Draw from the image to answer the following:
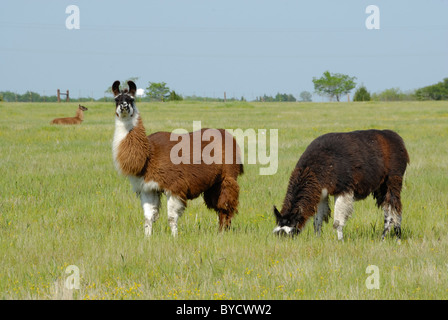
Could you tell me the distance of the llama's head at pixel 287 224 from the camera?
679 cm

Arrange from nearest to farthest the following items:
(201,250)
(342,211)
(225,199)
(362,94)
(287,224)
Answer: (201,250)
(287,224)
(342,211)
(225,199)
(362,94)

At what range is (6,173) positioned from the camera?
12.5 m

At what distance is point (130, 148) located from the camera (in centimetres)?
708

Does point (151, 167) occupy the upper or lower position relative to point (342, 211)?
upper

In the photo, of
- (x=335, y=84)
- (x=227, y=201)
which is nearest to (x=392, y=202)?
(x=227, y=201)

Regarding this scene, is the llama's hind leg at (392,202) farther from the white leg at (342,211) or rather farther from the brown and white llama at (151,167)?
the brown and white llama at (151,167)

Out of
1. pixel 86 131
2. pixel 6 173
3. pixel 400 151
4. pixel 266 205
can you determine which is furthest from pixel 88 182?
pixel 86 131

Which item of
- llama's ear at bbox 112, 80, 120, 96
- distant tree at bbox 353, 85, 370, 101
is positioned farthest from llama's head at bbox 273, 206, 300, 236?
distant tree at bbox 353, 85, 370, 101

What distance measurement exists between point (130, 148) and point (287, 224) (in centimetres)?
240

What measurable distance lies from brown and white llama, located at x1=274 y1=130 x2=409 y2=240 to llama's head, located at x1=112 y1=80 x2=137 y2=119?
2.43 m

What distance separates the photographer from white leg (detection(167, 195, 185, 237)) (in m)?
7.15

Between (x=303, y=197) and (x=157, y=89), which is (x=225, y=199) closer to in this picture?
(x=303, y=197)

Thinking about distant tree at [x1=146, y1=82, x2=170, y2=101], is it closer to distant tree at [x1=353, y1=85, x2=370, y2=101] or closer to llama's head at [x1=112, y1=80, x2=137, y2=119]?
distant tree at [x1=353, y1=85, x2=370, y2=101]

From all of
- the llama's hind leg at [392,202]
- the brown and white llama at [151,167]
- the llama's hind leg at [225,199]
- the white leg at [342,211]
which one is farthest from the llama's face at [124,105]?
the llama's hind leg at [392,202]
